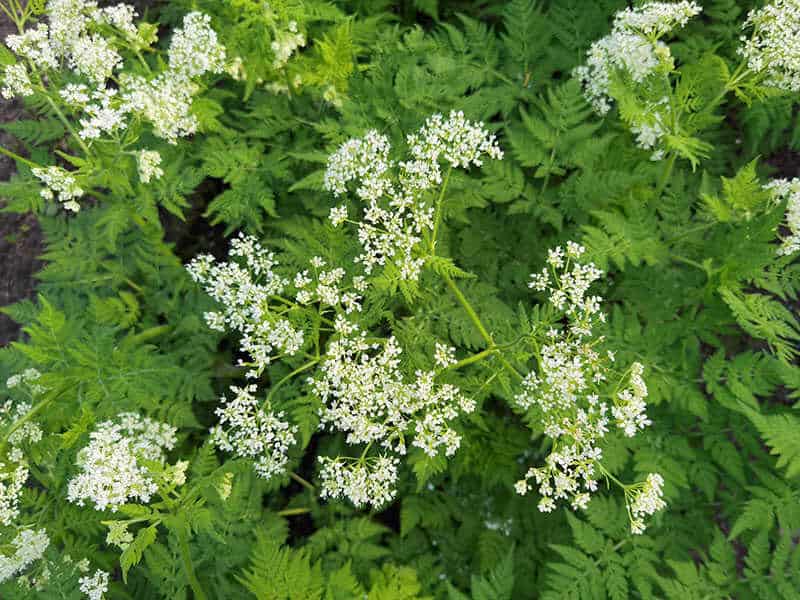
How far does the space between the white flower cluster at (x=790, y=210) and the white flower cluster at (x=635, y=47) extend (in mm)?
1208

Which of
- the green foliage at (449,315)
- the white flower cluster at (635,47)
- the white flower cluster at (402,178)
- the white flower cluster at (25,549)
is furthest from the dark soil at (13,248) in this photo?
the white flower cluster at (635,47)

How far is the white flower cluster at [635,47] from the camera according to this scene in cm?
374

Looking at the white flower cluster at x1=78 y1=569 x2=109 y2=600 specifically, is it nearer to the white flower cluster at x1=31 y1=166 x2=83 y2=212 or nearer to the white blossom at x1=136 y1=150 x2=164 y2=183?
the white flower cluster at x1=31 y1=166 x2=83 y2=212

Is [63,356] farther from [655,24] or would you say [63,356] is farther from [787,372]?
[787,372]

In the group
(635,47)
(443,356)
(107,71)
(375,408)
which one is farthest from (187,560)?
(635,47)

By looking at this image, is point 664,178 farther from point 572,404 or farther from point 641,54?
point 572,404

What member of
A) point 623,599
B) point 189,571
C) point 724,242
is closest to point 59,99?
point 189,571

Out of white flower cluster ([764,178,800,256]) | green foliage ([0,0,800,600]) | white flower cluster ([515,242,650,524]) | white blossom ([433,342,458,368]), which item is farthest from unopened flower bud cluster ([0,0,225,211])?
white flower cluster ([764,178,800,256])

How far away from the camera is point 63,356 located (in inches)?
153

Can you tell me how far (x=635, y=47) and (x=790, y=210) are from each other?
1551 millimetres

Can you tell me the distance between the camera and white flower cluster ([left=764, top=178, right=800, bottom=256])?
3820mm

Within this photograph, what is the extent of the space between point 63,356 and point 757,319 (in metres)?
4.64

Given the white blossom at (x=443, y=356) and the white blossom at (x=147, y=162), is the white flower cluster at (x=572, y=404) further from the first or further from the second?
the white blossom at (x=147, y=162)

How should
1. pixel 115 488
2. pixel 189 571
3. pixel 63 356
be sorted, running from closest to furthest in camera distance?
1. pixel 115 488
2. pixel 189 571
3. pixel 63 356
